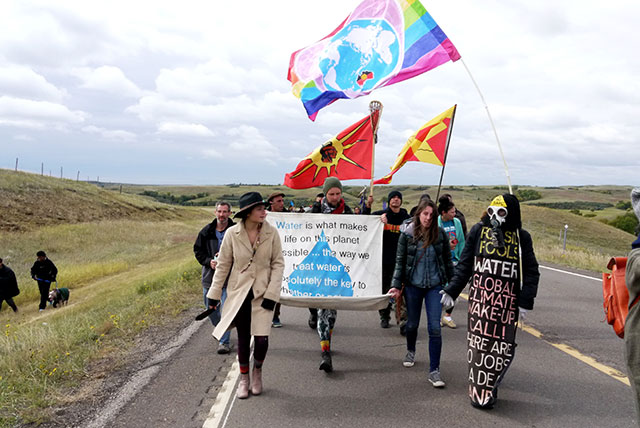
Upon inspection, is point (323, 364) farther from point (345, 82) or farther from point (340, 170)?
point (345, 82)

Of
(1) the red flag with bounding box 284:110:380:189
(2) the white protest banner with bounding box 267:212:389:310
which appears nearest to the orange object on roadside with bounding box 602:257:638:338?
(2) the white protest banner with bounding box 267:212:389:310

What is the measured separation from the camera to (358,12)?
8.77 meters

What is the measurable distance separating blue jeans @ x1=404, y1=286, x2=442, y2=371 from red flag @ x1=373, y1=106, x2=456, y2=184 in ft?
12.8

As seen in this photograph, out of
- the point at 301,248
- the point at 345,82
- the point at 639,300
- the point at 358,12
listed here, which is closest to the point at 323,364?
the point at 301,248

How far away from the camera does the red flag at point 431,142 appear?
31.1 ft

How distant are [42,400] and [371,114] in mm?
5411

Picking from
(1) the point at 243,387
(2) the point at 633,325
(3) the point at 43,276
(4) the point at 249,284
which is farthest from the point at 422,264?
(3) the point at 43,276

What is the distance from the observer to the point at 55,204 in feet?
148

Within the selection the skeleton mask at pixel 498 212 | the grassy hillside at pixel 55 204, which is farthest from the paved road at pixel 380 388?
the grassy hillside at pixel 55 204

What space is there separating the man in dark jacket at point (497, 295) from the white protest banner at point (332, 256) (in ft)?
5.99

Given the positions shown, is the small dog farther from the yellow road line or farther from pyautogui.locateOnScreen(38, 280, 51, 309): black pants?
the yellow road line

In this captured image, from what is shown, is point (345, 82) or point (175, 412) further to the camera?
point (345, 82)

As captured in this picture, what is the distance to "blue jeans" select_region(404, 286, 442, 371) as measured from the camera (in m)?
5.21

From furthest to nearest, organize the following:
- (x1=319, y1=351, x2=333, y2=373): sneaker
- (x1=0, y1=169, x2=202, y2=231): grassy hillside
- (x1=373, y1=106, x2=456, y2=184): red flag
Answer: (x1=0, y1=169, x2=202, y2=231): grassy hillside < (x1=373, y1=106, x2=456, y2=184): red flag < (x1=319, y1=351, x2=333, y2=373): sneaker
